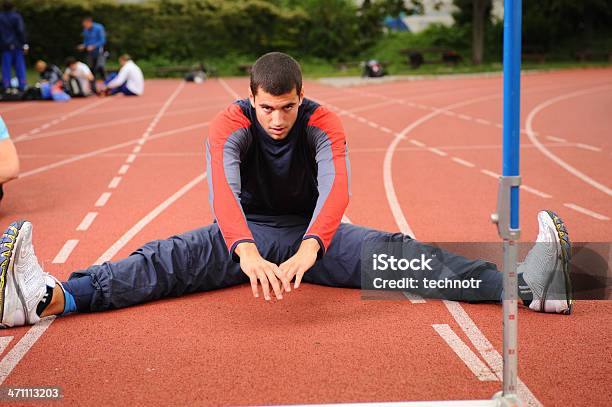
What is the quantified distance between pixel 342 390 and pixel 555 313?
1.38 metres

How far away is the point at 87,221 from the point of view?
5992 mm

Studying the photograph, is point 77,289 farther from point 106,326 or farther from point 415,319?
point 415,319

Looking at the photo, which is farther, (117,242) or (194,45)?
(194,45)

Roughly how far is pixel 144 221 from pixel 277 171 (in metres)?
2.45

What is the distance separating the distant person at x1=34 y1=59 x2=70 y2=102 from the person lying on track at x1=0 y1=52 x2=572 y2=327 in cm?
1495

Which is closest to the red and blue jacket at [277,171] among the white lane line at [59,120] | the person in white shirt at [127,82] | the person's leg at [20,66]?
the white lane line at [59,120]

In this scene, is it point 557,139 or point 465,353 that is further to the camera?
point 557,139

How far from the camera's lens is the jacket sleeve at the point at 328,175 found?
11.0 feet

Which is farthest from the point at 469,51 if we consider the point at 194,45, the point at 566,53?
the point at 194,45

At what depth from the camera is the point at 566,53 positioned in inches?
1287

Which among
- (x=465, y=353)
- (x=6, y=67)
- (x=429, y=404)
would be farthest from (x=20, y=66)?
(x=429, y=404)

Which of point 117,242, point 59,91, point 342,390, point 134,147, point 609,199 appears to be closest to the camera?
point 342,390

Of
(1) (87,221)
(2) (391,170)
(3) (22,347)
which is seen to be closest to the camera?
(3) (22,347)

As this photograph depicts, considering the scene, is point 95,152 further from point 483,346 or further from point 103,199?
point 483,346
